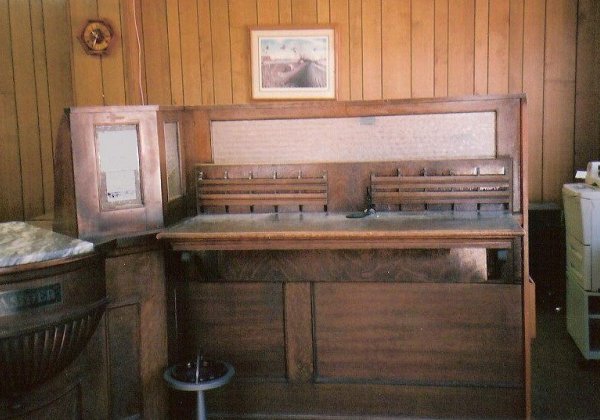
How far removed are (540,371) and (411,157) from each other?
1.63m

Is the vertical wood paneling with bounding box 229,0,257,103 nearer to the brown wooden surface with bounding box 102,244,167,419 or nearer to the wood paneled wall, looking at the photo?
the wood paneled wall

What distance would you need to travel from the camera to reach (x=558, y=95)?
4.96 metres

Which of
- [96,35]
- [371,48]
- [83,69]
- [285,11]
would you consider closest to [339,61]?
[371,48]

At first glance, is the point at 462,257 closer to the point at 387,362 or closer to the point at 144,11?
the point at 387,362

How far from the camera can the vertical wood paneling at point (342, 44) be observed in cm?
514

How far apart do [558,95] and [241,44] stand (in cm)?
250

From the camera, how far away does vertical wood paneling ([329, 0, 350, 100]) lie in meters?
5.14

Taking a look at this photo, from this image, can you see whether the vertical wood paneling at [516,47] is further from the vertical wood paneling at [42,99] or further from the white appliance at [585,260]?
the vertical wood paneling at [42,99]

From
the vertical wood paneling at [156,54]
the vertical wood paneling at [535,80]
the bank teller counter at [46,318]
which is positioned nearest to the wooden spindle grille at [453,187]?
the bank teller counter at [46,318]

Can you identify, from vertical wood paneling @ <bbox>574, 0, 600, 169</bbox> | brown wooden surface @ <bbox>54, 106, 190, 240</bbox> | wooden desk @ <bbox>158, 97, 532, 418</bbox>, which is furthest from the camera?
vertical wood paneling @ <bbox>574, 0, 600, 169</bbox>

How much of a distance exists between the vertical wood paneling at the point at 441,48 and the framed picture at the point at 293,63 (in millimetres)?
799

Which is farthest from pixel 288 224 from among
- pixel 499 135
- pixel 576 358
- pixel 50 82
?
pixel 50 82

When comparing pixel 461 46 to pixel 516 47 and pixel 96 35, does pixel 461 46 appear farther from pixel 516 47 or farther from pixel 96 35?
pixel 96 35

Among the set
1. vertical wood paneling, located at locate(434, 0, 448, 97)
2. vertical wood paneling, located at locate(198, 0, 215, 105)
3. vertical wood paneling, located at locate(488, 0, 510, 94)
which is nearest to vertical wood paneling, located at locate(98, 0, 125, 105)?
vertical wood paneling, located at locate(198, 0, 215, 105)
